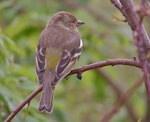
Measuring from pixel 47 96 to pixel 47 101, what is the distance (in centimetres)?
14

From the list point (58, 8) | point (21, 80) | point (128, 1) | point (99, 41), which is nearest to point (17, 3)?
point (58, 8)

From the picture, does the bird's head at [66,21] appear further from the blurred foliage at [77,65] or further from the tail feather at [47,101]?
the tail feather at [47,101]

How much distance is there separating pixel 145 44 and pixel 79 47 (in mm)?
2224

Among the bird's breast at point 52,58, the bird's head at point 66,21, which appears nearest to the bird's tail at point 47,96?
Answer: the bird's breast at point 52,58

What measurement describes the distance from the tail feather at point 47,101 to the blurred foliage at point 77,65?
0.09 meters

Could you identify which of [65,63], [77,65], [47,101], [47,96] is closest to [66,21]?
[77,65]

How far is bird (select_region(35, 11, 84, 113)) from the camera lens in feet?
13.8

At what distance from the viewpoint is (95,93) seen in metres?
8.14

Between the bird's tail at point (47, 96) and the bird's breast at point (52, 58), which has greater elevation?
the bird's tail at point (47, 96)

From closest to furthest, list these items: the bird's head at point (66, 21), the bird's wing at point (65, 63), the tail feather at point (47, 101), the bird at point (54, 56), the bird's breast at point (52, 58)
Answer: the tail feather at point (47, 101) < the bird at point (54, 56) < the bird's wing at point (65, 63) < the bird's breast at point (52, 58) < the bird's head at point (66, 21)

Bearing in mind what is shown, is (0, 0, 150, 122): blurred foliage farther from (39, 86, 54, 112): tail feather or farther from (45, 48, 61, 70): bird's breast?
(45, 48, 61, 70): bird's breast

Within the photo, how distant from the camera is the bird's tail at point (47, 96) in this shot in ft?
12.8

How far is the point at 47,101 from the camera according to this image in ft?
13.1

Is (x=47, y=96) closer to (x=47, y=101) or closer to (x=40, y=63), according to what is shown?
(x=47, y=101)
